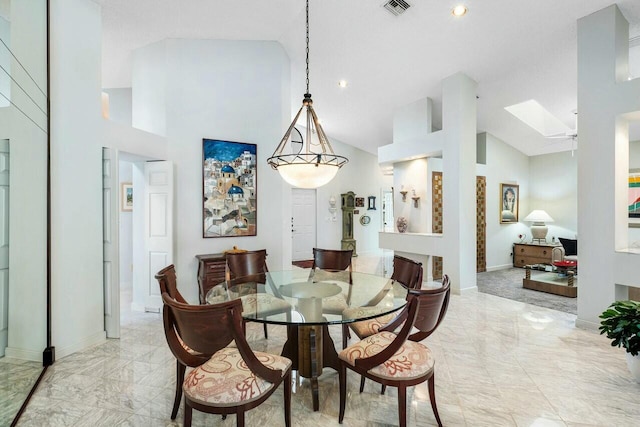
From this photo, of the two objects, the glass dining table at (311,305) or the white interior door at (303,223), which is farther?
the white interior door at (303,223)

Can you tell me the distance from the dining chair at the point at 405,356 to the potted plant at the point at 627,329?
152cm

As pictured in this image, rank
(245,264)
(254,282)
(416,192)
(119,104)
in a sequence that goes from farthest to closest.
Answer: (416,192) < (119,104) < (245,264) < (254,282)

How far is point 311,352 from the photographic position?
2.17 meters

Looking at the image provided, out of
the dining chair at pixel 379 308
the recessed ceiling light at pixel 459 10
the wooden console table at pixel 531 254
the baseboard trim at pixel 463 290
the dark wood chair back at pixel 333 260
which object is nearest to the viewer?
the dining chair at pixel 379 308

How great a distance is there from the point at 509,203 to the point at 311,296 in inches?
260

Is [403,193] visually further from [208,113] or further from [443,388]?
[443,388]

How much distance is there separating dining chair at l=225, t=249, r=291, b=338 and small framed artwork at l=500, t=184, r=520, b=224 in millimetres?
5915

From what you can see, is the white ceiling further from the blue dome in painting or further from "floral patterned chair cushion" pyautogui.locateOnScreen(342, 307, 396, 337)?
→ "floral patterned chair cushion" pyautogui.locateOnScreen(342, 307, 396, 337)

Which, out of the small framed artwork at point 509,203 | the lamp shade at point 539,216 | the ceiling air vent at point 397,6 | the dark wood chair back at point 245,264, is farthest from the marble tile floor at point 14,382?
the lamp shade at point 539,216

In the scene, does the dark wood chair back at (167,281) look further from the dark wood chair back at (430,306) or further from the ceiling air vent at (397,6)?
the ceiling air vent at (397,6)

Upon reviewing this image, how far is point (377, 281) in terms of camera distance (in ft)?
9.69

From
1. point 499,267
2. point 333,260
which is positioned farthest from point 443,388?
point 499,267

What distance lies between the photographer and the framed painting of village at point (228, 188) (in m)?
4.28

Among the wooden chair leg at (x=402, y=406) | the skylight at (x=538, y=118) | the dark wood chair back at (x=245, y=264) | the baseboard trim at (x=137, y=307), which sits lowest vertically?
the baseboard trim at (x=137, y=307)
